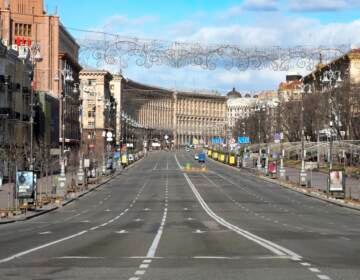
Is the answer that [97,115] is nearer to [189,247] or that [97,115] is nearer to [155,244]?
[155,244]

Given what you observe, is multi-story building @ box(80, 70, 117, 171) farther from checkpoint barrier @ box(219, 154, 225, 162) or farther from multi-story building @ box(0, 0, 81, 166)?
checkpoint barrier @ box(219, 154, 225, 162)

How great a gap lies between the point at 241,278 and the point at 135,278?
6.48ft

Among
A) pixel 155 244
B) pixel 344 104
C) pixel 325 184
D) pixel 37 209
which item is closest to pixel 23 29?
pixel 344 104

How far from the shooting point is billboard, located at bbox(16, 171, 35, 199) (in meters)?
51.2

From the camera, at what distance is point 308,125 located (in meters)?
138

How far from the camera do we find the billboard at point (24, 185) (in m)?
51.2

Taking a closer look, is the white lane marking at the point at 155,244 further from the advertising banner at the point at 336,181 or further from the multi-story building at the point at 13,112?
the multi-story building at the point at 13,112

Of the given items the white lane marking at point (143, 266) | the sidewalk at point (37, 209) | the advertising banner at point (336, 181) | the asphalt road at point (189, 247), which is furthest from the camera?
the advertising banner at point (336, 181)

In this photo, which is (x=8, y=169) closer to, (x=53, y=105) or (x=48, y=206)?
(x=48, y=206)

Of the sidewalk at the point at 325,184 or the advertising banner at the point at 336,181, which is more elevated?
the advertising banner at the point at 336,181

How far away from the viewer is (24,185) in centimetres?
5131

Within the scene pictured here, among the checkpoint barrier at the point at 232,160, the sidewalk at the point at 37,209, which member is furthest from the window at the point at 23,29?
the sidewalk at the point at 37,209

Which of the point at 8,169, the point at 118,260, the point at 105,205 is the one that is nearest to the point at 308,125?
the point at 8,169

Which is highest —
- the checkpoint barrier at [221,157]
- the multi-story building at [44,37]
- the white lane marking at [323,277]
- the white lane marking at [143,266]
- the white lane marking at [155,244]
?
the multi-story building at [44,37]
